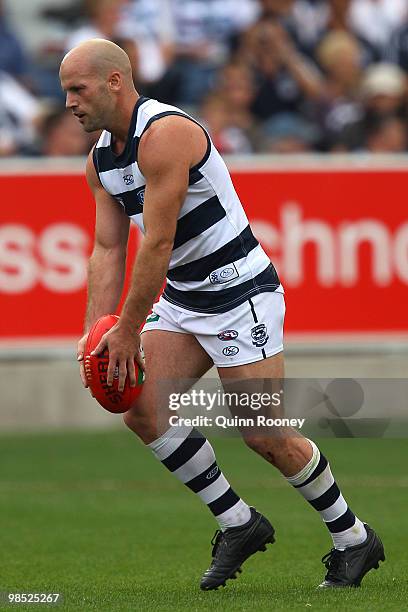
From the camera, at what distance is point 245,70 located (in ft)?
50.6

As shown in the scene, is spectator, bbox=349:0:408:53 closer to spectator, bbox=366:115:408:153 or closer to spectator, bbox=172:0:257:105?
spectator, bbox=172:0:257:105

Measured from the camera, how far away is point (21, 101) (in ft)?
48.9

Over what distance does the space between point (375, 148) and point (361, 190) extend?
128 cm

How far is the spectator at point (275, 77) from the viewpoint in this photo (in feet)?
50.4

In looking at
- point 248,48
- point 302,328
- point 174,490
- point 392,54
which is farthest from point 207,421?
point 392,54

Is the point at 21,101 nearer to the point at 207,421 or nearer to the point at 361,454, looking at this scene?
the point at 361,454

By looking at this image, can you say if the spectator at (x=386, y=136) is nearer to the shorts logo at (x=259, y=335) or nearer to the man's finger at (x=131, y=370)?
the shorts logo at (x=259, y=335)

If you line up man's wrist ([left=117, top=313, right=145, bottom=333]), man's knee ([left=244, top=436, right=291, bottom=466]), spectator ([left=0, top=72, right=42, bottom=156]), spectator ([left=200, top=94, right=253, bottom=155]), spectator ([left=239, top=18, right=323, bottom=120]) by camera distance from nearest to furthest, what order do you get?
man's wrist ([left=117, top=313, right=145, bottom=333]) < man's knee ([left=244, top=436, right=291, bottom=466]) < spectator ([left=0, top=72, right=42, bottom=156]) < spectator ([left=200, top=94, right=253, bottom=155]) < spectator ([left=239, top=18, right=323, bottom=120])

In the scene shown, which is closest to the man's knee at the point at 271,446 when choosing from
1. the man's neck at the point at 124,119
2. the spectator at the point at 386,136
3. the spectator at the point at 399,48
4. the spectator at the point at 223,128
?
the man's neck at the point at 124,119

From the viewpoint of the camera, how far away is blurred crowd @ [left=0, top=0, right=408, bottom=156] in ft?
47.8

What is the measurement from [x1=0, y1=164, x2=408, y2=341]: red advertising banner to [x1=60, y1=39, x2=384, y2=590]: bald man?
20.3ft

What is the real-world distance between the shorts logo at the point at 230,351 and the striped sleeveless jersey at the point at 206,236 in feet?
0.58

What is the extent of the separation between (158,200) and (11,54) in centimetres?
984

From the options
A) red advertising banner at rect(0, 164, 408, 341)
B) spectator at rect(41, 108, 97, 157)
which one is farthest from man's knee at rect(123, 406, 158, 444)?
spectator at rect(41, 108, 97, 157)
